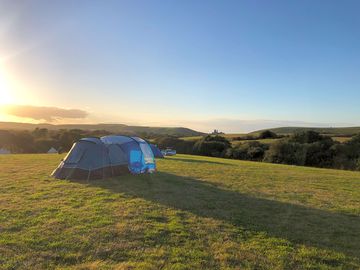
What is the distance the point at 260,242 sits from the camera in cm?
665

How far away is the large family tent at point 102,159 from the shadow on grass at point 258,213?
3.44 feet

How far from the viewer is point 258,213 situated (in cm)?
912

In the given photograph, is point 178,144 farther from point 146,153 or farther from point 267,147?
point 146,153

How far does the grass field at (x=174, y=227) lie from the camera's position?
569 cm

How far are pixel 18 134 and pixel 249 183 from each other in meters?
58.8

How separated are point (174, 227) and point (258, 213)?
280 cm

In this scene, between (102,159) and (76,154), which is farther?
(102,159)

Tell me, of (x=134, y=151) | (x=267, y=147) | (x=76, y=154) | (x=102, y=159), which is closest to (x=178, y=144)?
(x=267, y=147)

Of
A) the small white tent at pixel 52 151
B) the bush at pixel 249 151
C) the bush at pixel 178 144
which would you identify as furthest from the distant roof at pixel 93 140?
the bush at pixel 178 144

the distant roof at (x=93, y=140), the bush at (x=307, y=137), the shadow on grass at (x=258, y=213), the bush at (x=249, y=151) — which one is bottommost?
the bush at (x=249, y=151)

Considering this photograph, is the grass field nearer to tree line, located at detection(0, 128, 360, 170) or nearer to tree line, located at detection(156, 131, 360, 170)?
tree line, located at detection(0, 128, 360, 170)

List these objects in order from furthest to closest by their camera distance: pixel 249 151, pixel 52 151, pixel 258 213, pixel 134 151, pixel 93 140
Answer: pixel 52 151
pixel 249 151
pixel 134 151
pixel 93 140
pixel 258 213

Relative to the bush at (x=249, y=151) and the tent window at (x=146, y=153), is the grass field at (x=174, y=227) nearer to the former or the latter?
the tent window at (x=146, y=153)

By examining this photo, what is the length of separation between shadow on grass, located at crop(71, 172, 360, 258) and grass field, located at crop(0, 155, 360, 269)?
0.03 m
